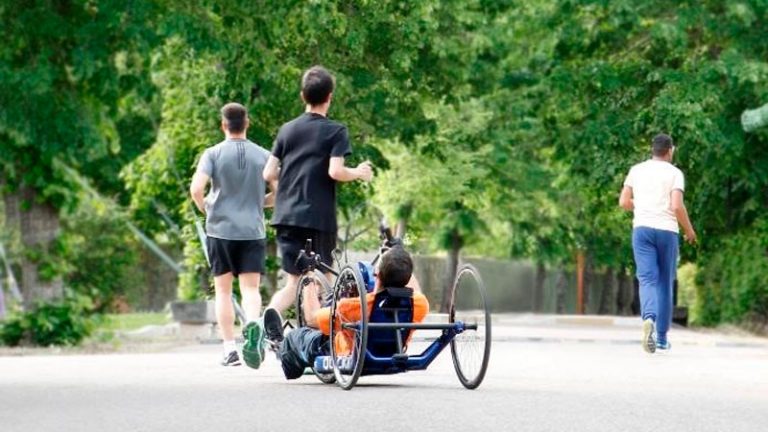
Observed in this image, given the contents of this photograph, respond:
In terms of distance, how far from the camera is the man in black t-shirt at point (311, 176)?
479 inches

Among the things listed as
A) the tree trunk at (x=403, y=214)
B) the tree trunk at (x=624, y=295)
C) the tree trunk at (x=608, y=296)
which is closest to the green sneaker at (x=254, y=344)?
the tree trunk at (x=403, y=214)

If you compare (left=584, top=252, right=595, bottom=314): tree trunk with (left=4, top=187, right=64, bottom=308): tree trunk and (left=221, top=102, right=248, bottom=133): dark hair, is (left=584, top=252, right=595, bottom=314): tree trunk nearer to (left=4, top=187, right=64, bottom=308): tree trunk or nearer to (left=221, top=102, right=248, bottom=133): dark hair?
(left=4, top=187, right=64, bottom=308): tree trunk

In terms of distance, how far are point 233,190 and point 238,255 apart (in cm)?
48

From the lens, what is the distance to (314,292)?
12.2 m

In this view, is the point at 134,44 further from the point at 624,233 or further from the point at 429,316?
Result: the point at 624,233

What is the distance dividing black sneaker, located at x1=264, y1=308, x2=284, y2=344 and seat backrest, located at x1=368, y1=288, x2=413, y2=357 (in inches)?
41.7

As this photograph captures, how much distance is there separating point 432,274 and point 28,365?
3369cm

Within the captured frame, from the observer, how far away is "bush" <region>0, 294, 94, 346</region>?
21.8 m

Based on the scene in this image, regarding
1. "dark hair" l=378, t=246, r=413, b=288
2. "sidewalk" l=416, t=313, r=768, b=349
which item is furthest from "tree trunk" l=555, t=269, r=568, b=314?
Result: "dark hair" l=378, t=246, r=413, b=288

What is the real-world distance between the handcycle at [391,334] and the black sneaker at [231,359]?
6.16 ft

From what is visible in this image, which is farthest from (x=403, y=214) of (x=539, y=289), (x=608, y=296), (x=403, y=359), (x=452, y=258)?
(x=403, y=359)

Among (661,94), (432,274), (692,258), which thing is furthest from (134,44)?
(432,274)

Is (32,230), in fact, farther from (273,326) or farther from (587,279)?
(587,279)

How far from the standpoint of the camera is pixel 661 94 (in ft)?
90.0
